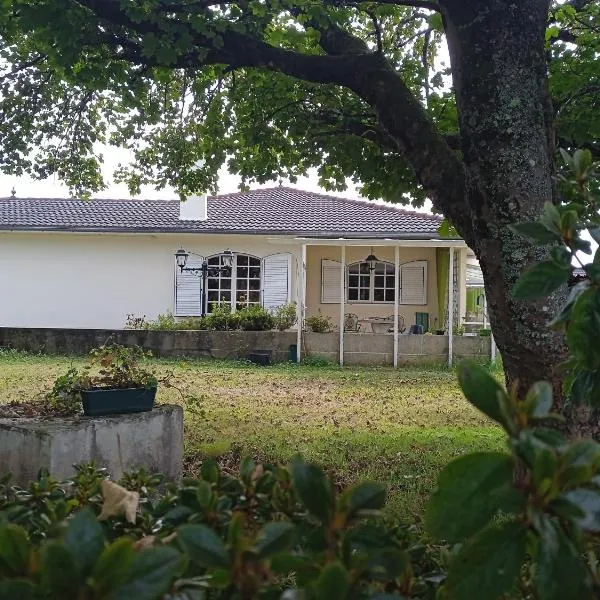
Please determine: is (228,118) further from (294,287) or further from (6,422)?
(294,287)

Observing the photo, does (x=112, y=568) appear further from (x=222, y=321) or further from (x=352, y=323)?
(x=352, y=323)

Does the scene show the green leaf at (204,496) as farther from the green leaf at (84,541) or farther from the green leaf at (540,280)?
the green leaf at (540,280)

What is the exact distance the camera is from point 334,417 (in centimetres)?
867

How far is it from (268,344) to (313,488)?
14.9 m

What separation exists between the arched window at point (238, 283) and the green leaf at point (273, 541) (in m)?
18.9

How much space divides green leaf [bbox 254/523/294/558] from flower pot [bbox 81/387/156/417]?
4.47 m

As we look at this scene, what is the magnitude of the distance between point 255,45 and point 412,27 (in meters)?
4.09

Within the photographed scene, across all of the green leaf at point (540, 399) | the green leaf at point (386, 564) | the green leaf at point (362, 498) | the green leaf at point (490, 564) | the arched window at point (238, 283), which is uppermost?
the arched window at point (238, 283)

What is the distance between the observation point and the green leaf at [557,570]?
0.65m

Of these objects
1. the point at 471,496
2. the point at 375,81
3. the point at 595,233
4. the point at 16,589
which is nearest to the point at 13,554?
the point at 16,589

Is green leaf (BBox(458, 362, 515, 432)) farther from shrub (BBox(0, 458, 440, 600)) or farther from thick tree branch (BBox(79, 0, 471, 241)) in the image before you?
thick tree branch (BBox(79, 0, 471, 241))

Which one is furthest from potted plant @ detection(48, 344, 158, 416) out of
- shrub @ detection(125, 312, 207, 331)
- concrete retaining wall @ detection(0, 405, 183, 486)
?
shrub @ detection(125, 312, 207, 331)

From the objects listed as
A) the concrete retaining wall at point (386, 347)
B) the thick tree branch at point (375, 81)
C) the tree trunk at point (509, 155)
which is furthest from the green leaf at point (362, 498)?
the concrete retaining wall at point (386, 347)

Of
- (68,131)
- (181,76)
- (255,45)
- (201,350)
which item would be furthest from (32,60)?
(201,350)
